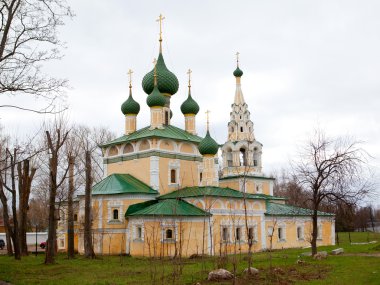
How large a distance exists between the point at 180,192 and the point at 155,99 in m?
5.99

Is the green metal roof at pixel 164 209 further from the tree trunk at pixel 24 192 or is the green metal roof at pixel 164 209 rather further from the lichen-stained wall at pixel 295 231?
the lichen-stained wall at pixel 295 231

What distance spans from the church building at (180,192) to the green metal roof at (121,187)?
55 mm

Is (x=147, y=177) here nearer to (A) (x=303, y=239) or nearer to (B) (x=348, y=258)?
(A) (x=303, y=239)

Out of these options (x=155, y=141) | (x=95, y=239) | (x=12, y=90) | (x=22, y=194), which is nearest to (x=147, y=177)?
(x=155, y=141)

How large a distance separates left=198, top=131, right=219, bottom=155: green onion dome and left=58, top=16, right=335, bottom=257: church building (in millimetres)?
58

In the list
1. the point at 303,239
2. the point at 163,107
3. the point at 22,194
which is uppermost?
the point at 163,107

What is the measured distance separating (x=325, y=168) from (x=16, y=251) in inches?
553

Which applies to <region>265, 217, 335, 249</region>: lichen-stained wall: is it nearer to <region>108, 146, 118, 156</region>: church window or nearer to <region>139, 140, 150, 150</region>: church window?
<region>139, 140, 150, 150</region>: church window

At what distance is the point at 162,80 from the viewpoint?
97.6 feet

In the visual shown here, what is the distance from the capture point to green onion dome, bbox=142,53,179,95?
29750 mm

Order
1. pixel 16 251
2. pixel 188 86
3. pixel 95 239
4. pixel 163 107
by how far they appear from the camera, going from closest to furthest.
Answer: pixel 16 251 → pixel 95 239 → pixel 163 107 → pixel 188 86

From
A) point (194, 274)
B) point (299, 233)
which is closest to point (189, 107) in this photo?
point (299, 233)

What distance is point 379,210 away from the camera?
106 meters

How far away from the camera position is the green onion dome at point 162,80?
29750 millimetres
